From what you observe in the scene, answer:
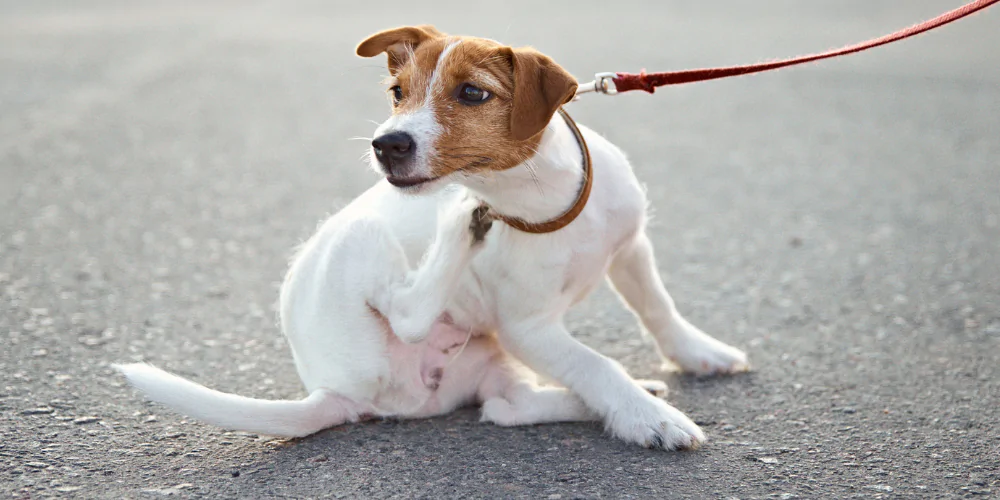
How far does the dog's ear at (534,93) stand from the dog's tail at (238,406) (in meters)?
1.23

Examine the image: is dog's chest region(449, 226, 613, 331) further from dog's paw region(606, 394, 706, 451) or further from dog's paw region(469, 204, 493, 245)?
dog's paw region(606, 394, 706, 451)

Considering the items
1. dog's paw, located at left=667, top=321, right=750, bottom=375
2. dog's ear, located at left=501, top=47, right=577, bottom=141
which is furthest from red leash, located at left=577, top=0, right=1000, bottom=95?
dog's paw, located at left=667, top=321, right=750, bottom=375

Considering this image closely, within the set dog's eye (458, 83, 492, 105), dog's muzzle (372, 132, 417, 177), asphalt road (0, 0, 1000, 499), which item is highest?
dog's eye (458, 83, 492, 105)

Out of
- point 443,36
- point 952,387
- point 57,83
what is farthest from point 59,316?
point 57,83

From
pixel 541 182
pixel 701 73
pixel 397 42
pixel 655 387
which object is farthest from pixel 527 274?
pixel 701 73

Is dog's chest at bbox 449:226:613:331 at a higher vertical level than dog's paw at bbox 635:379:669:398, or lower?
higher

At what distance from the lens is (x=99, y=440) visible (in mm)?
3711

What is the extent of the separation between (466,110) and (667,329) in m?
1.52

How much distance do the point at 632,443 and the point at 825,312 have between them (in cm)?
194

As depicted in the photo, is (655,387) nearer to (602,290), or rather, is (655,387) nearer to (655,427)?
(655,427)

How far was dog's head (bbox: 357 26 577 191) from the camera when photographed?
10.4ft

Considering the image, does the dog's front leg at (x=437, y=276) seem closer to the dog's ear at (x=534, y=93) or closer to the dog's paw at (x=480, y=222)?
the dog's paw at (x=480, y=222)

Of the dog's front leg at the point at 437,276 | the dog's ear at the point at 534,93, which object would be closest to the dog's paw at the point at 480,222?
the dog's front leg at the point at 437,276

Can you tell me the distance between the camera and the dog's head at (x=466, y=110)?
10.4 feet
